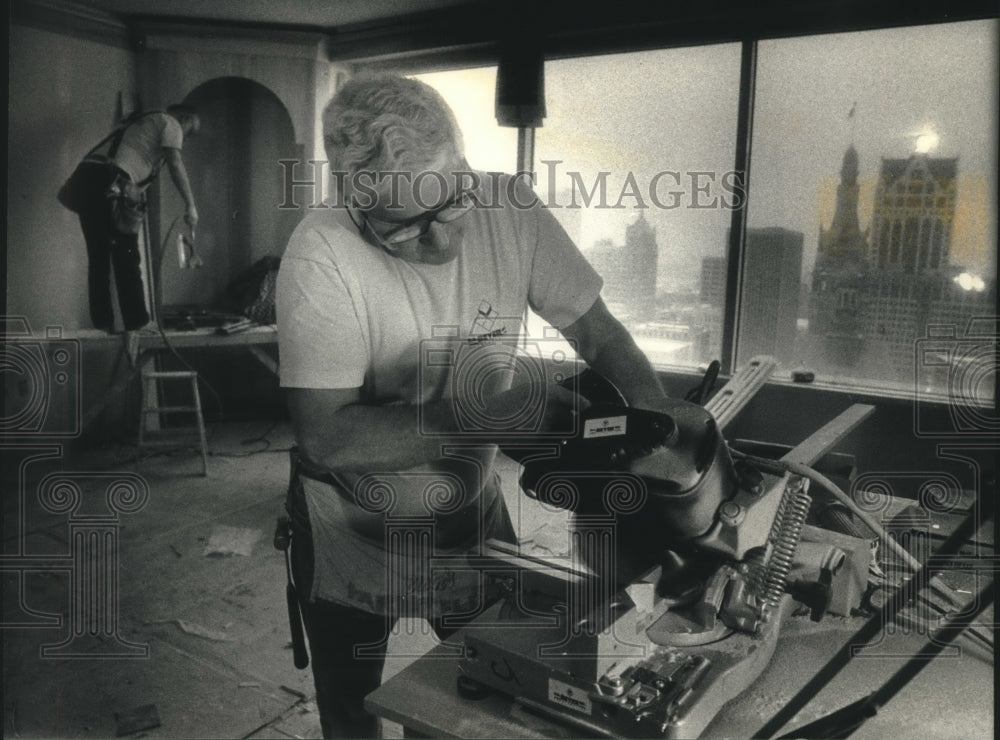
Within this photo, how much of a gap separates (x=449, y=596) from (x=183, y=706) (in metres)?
1.10

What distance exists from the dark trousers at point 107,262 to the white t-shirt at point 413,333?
1.60 metres

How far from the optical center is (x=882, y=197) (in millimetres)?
2566

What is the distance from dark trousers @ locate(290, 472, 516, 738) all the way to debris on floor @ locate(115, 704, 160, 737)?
34.0 inches

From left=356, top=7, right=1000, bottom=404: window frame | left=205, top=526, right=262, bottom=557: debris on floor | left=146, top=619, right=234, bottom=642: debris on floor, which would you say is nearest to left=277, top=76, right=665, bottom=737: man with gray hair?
left=356, top=7, right=1000, bottom=404: window frame

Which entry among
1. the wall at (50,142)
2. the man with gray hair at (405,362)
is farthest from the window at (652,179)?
the wall at (50,142)

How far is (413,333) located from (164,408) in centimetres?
239

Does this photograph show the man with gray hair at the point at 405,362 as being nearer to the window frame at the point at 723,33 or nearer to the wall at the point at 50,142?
the window frame at the point at 723,33

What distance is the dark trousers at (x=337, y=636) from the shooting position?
117cm

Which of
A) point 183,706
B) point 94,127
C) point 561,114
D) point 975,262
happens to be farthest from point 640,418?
point 975,262

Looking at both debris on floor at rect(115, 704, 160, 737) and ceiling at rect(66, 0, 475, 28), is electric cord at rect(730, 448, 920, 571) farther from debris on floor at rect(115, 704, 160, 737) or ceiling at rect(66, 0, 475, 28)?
debris on floor at rect(115, 704, 160, 737)

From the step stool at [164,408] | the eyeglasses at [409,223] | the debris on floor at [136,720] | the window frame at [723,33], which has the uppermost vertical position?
the window frame at [723,33]

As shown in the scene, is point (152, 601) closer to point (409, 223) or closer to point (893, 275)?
point (409, 223)

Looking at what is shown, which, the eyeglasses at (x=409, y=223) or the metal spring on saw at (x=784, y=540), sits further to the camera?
the eyeglasses at (x=409, y=223)

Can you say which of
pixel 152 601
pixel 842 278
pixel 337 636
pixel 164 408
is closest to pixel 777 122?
pixel 842 278
